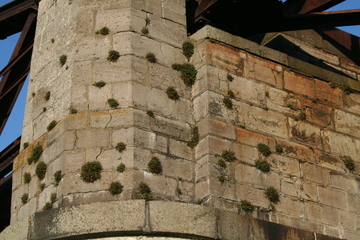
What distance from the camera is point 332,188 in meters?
11.7

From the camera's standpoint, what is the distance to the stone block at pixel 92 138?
10492 mm

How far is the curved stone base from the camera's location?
966cm

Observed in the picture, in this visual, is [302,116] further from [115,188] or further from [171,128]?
[115,188]

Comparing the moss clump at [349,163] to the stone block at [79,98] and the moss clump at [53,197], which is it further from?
the moss clump at [53,197]

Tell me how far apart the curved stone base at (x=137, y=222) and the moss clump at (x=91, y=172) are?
1.64 ft

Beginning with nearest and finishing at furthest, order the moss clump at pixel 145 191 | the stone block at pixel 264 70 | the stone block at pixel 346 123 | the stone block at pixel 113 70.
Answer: the moss clump at pixel 145 191, the stone block at pixel 113 70, the stone block at pixel 264 70, the stone block at pixel 346 123

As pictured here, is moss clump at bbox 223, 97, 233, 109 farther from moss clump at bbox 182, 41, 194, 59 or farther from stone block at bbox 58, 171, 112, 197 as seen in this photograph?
stone block at bbox 58, 171, 112, 197

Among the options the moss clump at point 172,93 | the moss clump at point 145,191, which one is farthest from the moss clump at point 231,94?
the moss clump at point 145,191

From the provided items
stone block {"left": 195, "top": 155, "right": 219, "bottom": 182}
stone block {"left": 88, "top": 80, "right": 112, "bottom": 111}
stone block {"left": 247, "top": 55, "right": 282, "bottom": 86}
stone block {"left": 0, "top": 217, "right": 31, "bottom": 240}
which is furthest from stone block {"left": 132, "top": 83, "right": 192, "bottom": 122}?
stone block {"left": 0, "top": 217, "right": 31, "bottom": 240}

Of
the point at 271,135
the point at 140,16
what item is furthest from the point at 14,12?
the point at 271,135

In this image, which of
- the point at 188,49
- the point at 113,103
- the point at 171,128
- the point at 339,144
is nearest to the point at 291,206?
the point at 339,144

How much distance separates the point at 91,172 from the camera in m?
10.2

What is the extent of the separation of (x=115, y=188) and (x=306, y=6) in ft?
19.1

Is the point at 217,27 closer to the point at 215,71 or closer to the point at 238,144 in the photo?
the point at 215,71
